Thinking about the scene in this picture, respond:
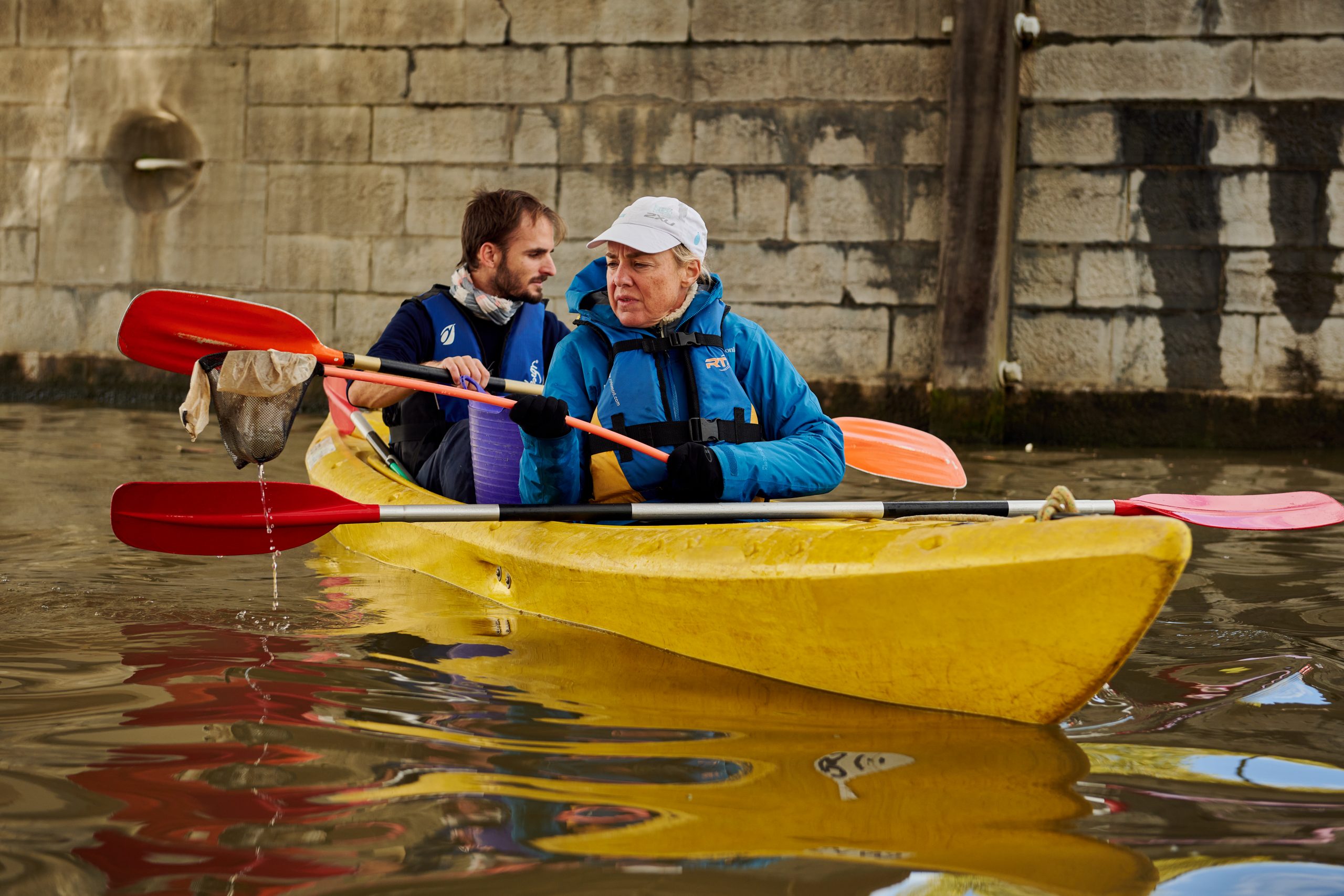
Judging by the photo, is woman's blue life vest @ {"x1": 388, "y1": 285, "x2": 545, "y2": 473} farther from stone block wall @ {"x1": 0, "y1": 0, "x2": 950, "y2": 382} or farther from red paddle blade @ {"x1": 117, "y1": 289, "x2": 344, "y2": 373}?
stone block wall @ {"x1": 0, "y1": 0, "x2": 950, "y2": 382}

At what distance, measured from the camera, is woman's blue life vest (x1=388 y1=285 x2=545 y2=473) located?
3.86m

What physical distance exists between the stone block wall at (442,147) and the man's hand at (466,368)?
3.39 metres

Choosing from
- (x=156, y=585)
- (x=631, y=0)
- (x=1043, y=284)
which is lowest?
(x=156, y=585)

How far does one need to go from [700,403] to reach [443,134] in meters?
4.59

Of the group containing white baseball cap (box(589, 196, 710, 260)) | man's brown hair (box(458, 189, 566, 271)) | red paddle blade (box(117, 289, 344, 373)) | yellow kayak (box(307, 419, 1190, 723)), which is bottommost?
yellow kayak (box(307, 419, 1190, 723))

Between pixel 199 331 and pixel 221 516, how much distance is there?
1.75 feet

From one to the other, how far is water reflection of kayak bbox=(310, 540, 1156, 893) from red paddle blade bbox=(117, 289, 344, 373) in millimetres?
966

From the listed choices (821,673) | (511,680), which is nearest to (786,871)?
(821,673)

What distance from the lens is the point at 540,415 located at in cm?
272

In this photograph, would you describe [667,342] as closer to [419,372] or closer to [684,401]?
[684,401]

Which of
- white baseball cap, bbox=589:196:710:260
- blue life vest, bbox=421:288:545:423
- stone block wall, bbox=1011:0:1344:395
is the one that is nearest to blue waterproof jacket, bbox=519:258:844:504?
white baseball cap, bbox=589:196:710:260

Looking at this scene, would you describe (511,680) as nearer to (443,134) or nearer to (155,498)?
(155,498)

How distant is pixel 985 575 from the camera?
2049mm

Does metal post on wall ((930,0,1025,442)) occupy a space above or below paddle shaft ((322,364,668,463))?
above
